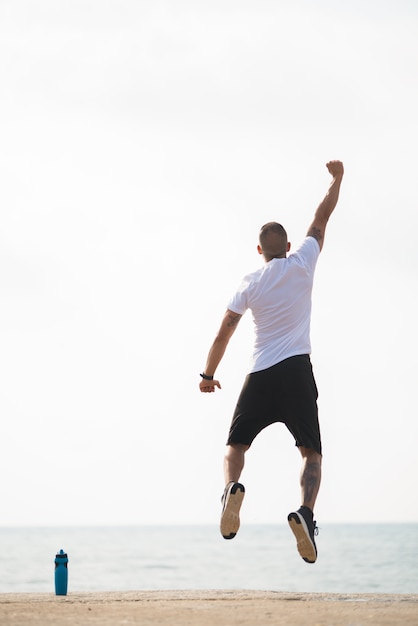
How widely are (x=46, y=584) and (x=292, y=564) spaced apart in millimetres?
21314

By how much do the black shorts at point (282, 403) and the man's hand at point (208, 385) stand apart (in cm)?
24

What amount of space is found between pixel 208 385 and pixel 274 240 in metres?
1.24

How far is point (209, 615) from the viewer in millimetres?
6473

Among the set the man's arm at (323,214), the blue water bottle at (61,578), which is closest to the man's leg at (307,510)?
the man's arm at (323,214)

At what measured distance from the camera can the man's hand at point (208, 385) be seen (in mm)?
7598

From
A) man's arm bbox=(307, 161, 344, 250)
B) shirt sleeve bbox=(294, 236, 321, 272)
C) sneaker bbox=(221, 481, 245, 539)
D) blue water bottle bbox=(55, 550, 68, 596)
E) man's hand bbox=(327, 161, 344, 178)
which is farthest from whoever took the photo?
blue water bottle bbox=(55, 550, 68, 596)

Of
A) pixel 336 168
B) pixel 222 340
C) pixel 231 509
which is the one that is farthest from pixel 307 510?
pixel 336 168

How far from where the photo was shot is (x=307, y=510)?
24.1ft

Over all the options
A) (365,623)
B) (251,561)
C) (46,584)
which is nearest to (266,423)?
(365,623)

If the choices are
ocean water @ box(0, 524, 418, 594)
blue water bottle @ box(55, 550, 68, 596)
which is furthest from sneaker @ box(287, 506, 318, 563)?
ocean water @ box(0, 524, 418, 594)

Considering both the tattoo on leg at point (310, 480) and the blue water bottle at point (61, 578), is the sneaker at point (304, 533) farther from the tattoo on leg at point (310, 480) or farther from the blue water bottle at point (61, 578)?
the blue water bottle at point (61, 578)

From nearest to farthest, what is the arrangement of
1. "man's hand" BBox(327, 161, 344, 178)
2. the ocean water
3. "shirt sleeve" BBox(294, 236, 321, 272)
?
"shirt sleeve" BBox(294, 236, 321, 272)
"man's hand" BBox(327, 161, 344, 178)
the ocean water

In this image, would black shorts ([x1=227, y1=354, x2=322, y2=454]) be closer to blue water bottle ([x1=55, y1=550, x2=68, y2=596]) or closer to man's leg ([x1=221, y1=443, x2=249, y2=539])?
man's leg ([x1=221, y1=443, x2=249, y2=539])

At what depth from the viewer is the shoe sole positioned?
716cm
